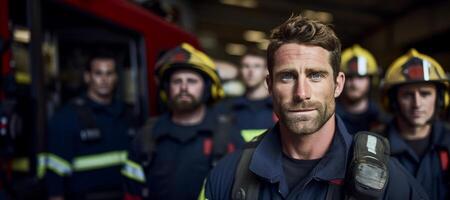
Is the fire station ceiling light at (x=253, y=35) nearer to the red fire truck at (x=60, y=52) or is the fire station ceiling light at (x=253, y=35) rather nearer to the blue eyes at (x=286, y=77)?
the red fire truck at (x=60, y=52)

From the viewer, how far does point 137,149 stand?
269 cm

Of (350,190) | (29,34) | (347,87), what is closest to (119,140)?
(29,34)

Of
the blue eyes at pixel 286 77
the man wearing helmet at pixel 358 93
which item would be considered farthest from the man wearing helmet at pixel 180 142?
the man wearing helmet at pixel 358 93

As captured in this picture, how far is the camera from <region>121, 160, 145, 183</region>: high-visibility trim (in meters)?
2.65

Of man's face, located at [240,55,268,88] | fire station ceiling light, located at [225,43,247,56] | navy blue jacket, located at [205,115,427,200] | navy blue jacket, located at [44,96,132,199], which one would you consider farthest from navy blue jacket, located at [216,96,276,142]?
fire station ceiling light, located at [225,43,247,56]

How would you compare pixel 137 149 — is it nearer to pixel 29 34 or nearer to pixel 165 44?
pixel 29 34

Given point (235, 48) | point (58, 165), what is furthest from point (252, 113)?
point (235, 48)

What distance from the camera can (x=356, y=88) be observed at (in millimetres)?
3758

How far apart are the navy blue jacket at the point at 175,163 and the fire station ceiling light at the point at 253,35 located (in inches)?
550

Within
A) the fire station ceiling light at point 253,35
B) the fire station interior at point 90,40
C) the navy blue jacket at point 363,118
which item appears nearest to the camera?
the fire station interior at point 90,40

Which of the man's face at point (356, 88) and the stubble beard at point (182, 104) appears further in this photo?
the man's face at point (356, 88)

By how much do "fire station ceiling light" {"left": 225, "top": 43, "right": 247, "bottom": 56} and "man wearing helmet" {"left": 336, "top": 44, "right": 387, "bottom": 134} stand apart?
16421 millimetres

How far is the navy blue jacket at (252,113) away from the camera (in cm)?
379

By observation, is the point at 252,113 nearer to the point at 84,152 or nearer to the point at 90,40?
the point at 84,152
